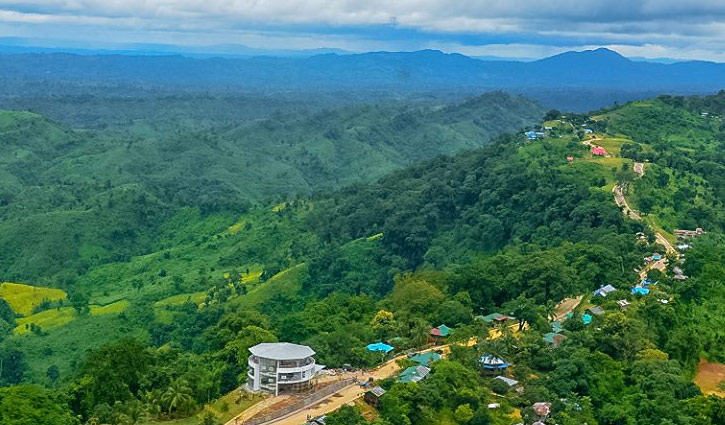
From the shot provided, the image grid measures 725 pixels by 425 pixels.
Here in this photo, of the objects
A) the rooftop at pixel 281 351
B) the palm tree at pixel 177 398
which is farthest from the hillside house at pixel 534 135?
the palm tree at pixel 177 398

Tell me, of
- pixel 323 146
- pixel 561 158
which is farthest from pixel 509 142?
pixel 323 146

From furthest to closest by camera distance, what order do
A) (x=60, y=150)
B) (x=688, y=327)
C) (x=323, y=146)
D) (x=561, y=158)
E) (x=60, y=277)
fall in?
(x=323, y=146) → (x=60, y=150) → (x=60, y=277) → (x=561, y=158) → (x=688, y=327)

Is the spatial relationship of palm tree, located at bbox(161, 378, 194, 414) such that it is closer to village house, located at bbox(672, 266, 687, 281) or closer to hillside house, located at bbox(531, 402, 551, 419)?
hillside house, located at bbox(531, 402, 551, 419)

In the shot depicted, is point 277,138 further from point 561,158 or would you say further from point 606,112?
point 561,158

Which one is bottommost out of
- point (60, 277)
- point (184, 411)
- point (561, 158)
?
point (60, 277)

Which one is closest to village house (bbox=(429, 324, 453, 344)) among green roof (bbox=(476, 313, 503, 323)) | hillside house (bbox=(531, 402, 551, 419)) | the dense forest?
the dense forest

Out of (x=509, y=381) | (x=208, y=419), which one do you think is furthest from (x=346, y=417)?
(x=509, y=381)
